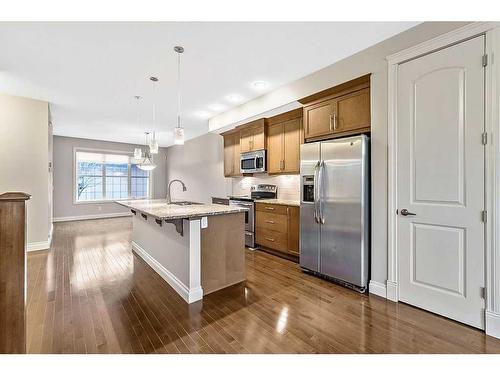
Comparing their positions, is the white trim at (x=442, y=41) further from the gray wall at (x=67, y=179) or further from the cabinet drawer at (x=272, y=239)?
the gray wall at (x=67, y=179)

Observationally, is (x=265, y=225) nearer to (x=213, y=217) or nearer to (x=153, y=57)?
(x=213, y=217)

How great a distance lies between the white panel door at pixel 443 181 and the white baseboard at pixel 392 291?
5 cm

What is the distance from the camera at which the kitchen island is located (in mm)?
2473

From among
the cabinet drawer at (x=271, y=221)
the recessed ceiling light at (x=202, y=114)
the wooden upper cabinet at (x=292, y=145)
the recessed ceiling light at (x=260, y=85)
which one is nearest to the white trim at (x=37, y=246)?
the recessed ceiling light at (x=202, y=114)

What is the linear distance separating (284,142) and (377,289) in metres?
2.57

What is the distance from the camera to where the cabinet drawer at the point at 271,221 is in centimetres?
383

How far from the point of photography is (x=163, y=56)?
2891mm

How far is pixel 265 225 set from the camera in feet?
13.7

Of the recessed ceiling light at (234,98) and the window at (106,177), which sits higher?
the recessed ceiling light at (234,98)

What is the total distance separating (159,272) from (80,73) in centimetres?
292

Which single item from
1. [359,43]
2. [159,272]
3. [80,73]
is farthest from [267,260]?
[80,73]

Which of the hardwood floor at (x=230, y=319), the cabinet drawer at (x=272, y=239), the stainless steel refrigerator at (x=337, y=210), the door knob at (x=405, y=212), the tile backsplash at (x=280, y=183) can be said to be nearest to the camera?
the hardwood floor at (x=230, y=319)

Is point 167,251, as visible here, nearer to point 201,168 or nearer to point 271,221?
point 271,221

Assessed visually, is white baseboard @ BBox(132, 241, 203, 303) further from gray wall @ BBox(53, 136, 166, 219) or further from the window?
the window
